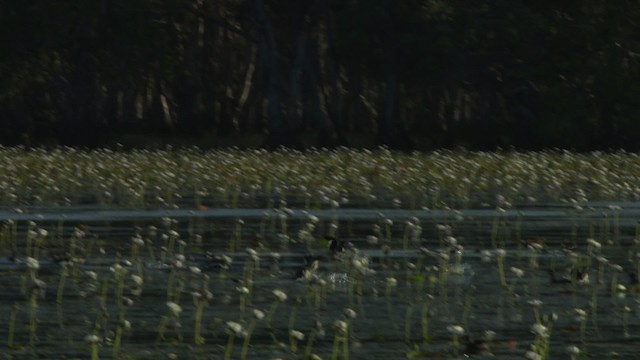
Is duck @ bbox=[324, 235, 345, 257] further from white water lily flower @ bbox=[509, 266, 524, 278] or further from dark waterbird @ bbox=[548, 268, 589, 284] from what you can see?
dark waterbird @ bbox=[548, 268, 589, 284]

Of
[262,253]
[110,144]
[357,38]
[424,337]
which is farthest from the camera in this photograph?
[110,144]

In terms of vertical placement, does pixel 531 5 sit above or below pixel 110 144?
above

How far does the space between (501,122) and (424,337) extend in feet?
134

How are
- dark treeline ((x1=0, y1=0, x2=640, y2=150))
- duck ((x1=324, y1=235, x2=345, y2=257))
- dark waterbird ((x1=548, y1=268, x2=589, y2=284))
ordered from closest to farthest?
1. dark waterbird ((x1=548, y1=268, x2=589, y2=284))
2. duck ((x1=324, y1=235, x2=345, y2=257))
3. dark treeline ((x1=0, y1=0, x2=640, y2=150))

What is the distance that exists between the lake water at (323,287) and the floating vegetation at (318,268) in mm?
25

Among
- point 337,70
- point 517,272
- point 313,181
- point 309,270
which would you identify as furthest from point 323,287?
point 337,70

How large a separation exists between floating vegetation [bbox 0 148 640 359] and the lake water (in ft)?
0.08

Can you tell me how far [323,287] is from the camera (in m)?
14.1

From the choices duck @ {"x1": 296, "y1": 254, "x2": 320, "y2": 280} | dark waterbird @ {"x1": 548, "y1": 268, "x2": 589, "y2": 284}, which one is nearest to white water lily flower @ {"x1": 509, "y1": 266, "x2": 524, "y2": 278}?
dark waterbird @ {"x1": 548, "y1": 268, "x2": 589, "y2": 284}

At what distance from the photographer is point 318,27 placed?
6319 cm

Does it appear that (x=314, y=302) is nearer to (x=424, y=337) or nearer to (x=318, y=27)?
(x=424, y=337)

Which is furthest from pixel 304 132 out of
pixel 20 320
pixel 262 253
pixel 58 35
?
pixel 20 320

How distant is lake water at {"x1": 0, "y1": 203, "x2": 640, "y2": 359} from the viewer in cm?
1158

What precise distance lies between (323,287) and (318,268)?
1393 mm
